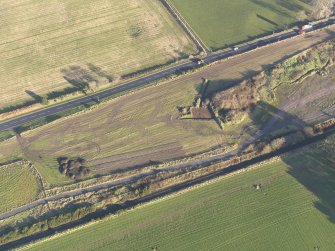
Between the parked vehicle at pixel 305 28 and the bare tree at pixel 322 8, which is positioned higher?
the bare tree at pixel 322 8

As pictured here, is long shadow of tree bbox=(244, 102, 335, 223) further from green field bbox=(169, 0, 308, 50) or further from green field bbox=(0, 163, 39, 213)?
green field bbox=(0, 163, 39, 213)

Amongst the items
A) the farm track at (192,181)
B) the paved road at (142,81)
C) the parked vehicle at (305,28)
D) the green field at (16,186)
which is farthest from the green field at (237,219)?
the parked vehicle at (305,28)

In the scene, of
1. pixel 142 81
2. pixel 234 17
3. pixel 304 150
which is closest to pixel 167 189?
pixel 142 81

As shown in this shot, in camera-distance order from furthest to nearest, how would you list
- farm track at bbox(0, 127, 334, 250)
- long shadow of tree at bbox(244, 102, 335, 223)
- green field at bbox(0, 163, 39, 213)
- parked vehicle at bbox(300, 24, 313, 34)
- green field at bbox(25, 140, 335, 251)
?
parked vehicle at bbox(300, 24, 313, 34), green field at bbox(0, 163, 39, 213), long shadow of tree at bbox(244, 102, 335, 223), farm track at bbox(0, 127, 334, 250), green field at bbox(25, 140, 335, 251)

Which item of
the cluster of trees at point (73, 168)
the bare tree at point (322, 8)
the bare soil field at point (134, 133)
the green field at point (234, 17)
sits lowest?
the cluster of trees at point (73, 168)

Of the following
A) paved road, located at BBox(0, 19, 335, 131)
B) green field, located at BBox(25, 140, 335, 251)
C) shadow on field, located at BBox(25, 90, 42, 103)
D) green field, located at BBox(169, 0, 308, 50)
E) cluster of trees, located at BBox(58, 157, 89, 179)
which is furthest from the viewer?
green field, located at BBox(169, 0, 308, 50)

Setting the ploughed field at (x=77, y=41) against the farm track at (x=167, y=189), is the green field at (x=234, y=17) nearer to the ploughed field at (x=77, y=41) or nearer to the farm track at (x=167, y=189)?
the ploughed field at (x=77, y=41)

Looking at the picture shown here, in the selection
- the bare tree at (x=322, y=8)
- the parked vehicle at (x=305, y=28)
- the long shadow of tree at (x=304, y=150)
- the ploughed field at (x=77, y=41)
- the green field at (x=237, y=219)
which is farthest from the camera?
the bare tree at (x=322, y=8)

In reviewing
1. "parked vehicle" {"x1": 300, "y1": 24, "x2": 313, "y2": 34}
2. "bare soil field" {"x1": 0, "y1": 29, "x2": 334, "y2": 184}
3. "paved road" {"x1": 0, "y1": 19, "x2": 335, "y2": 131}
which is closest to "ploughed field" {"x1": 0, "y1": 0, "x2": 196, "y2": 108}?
"paved road" {"x1": 0, "y1": 19, "x2": 335, "y2": 131}
